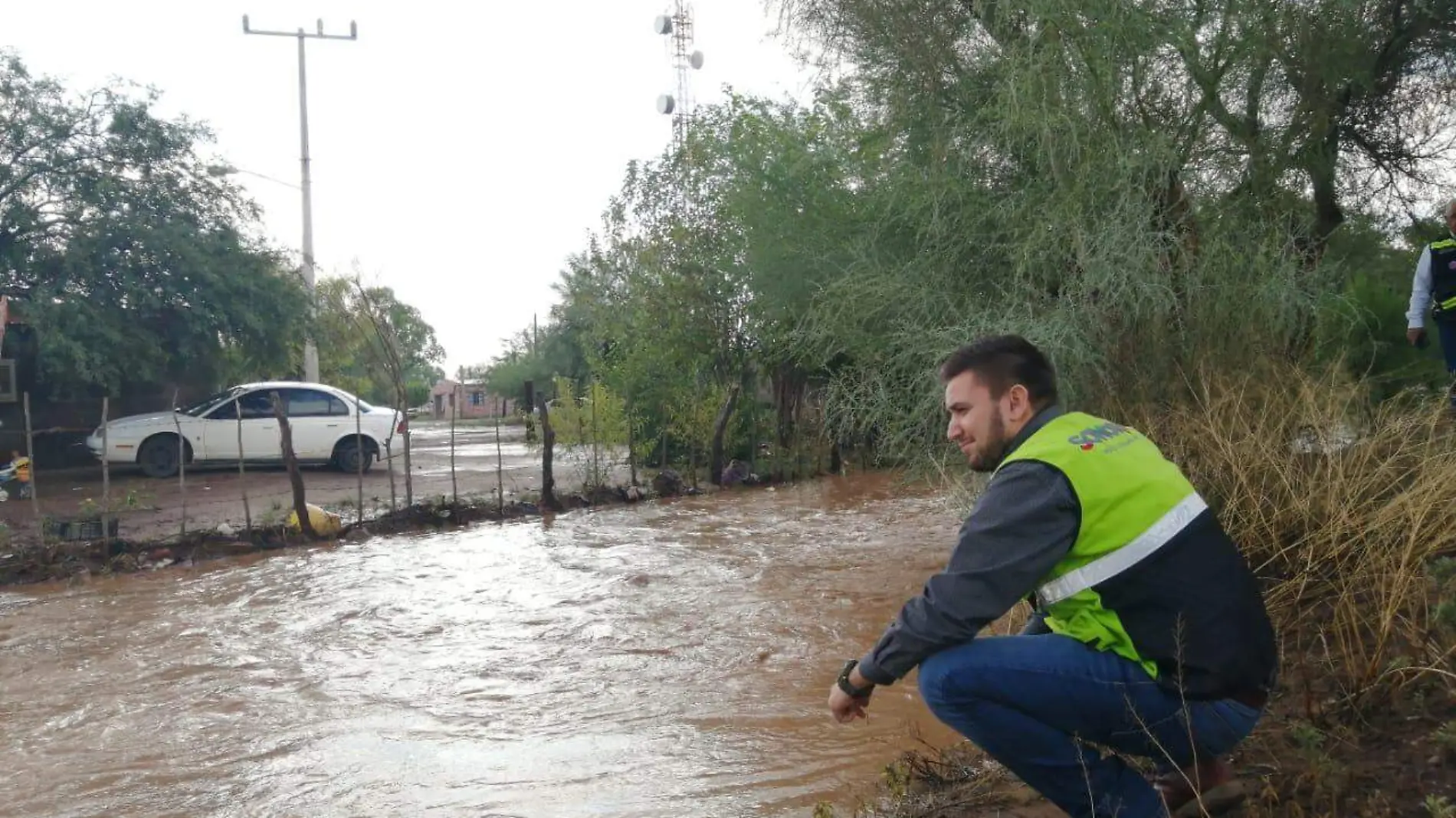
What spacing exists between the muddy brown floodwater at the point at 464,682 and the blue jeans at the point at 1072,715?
54.6 inches

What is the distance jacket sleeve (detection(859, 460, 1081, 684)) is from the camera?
2.50 metres

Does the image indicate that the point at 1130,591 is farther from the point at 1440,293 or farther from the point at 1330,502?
the point at 1440,293

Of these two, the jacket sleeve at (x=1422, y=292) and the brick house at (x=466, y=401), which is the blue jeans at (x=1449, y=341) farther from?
the brick house at (x=466, y=401)

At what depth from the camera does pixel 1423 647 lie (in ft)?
11.0

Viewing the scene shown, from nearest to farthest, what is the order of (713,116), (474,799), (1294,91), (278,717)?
(474,799)
(278,717)
(1294,91)
(713,116)

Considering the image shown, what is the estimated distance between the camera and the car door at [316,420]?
1544cm

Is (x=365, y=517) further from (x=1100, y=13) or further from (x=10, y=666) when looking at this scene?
(x=1100, y=13)

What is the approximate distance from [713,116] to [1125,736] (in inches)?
584

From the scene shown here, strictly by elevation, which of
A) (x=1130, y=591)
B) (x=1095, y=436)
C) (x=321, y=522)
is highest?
(x=1095, y=436)

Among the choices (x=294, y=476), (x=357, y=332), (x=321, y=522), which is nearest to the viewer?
(x=294, y=476)

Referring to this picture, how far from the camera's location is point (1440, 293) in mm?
6094

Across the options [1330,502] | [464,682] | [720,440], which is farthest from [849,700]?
[720,440]

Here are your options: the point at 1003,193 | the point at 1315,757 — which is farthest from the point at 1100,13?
the point at 1315,757

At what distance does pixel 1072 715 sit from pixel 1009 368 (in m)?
0.83
